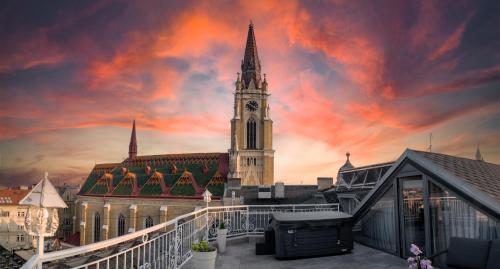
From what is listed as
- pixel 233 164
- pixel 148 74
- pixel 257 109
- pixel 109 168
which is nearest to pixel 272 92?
pixel 257 109

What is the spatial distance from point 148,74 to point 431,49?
62.8 feet

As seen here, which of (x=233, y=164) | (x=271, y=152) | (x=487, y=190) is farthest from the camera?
(x=271, y=152)

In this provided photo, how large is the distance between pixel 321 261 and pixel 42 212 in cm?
645

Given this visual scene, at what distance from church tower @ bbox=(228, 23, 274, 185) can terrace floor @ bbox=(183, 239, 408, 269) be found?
53525 mm

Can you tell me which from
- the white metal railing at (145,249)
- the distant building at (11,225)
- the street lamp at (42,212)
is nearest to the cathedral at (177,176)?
the distant building at (11,225)

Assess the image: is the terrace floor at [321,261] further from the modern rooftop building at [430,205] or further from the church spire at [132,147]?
the church spire at [132,147]

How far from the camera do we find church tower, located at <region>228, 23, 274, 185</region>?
64.4 metres

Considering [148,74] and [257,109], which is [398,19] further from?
[257,109]

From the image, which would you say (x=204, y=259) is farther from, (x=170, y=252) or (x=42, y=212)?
(x=42, y=212)

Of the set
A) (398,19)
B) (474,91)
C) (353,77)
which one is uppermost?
(398,19)

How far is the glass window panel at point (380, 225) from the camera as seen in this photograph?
28.8ft

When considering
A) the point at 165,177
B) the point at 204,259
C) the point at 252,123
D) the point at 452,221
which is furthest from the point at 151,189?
the point at 452,221

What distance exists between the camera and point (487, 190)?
6.75 m

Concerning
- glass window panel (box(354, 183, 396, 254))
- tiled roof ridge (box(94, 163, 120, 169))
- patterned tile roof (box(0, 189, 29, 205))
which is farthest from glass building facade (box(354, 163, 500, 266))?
patterned tile roof (box(0, 189, 29, 205))
